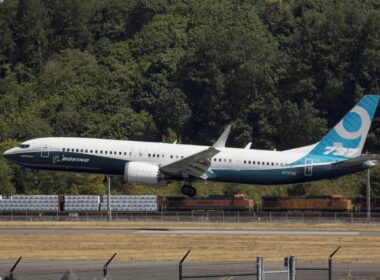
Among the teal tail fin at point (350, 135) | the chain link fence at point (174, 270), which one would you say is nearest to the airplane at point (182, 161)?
the teal tail fin at point (350, 135)

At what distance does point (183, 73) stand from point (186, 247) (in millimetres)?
77878

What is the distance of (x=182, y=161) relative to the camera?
77.9 metres

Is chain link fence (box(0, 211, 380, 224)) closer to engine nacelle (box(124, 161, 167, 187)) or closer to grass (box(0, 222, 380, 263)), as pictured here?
engine nacelle (box(124, 161, 167, 187))

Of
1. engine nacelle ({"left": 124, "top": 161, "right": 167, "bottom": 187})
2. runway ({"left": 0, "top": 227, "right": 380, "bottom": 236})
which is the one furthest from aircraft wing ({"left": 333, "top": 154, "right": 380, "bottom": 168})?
engine nacelle ({"left": 124, "top": 161, "right": 167, "bottom": 187})

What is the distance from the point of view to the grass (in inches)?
2148

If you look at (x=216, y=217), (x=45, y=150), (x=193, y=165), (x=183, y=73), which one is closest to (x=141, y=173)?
(x=193, y=165)

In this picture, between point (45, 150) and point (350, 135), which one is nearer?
point (45, 150)

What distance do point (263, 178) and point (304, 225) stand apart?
12.3 feet

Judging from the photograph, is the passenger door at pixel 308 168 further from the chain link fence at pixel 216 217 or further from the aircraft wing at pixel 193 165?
the chain link fence at pixel 216 217

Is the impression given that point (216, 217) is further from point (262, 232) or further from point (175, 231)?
point (175, 231)

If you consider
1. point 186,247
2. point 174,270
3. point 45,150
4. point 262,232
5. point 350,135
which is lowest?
point 262,232

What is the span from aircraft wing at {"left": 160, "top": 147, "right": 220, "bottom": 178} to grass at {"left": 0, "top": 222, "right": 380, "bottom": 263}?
11658 mm

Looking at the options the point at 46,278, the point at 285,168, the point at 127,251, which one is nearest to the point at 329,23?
the point at 285,168

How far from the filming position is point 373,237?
66.1 m
